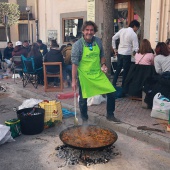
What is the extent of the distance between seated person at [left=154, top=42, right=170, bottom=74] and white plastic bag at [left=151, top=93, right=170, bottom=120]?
0.77m

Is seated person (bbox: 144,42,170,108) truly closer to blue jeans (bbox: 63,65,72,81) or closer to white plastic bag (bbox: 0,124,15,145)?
white plastic bag (bbox: 0,124,15,145)

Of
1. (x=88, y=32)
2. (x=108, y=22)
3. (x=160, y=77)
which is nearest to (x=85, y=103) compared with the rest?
(x=88, y=32)

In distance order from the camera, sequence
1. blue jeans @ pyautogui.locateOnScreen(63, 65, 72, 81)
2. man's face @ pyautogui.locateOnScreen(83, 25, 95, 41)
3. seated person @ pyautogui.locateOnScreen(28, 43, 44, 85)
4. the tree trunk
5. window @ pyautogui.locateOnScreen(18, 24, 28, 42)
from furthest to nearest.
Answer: window @ pyautogui.locateOnScreen(18, 24, 28, 42)
blue jeans @ pyautogui.locateOnScreen(63, 65, 72, 81)
seated person @ pyautogui.locateOnScreen(28, 43, 44, 85)
the tree trunk
man's face @ pyautogui.locateOnScreen(83, 25, 95, 41)

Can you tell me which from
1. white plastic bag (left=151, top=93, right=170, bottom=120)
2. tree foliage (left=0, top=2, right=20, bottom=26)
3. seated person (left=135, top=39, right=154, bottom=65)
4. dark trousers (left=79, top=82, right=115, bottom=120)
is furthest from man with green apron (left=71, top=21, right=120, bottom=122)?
tree foliage (left=0, top=2, right=20, bottom=26)

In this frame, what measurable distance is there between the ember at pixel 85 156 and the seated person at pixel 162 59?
2562mm

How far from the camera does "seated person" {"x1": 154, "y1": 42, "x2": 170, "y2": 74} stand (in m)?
5.75

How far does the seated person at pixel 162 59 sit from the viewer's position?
575cm

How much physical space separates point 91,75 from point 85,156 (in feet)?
4.99

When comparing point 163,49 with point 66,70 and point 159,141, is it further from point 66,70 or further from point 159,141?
point 66,70

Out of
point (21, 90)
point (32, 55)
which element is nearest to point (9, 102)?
point (21, 90)

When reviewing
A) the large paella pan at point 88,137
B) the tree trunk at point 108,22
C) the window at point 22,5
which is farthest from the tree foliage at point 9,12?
the large paella pan at point 88,137

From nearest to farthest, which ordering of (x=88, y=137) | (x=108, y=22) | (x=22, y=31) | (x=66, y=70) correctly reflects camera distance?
(x=88, y=137), (x=108, y=22), (x=66, y=70), (x=22, y=31)

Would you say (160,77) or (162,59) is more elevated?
(162,59)

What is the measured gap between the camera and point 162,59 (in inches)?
227
